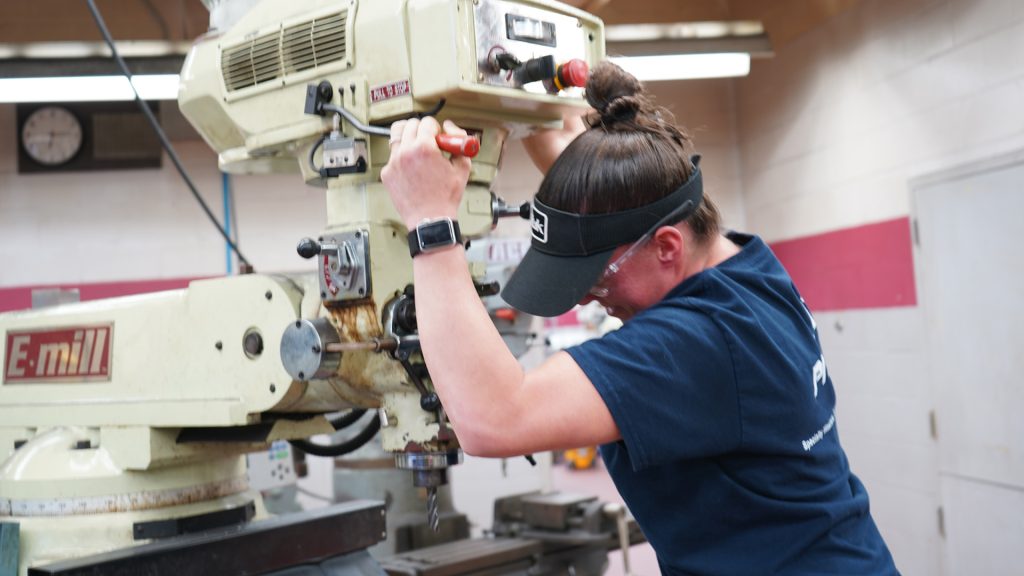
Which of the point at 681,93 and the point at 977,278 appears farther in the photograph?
the point at 681,93

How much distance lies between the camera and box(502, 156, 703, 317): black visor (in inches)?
40.6

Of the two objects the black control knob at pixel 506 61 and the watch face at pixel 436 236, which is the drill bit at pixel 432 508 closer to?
the watch face at pixel 436 236

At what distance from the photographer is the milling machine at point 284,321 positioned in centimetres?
114

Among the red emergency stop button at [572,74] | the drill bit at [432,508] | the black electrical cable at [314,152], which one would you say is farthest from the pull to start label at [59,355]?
the red emergency stop button at [572,74]

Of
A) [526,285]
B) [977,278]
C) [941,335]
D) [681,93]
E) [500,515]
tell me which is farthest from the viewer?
[681,93]

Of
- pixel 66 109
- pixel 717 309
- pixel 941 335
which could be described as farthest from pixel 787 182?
pixel 717 309

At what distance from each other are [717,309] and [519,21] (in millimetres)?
444

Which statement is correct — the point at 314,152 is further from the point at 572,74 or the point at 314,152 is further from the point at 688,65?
the point at 688,65

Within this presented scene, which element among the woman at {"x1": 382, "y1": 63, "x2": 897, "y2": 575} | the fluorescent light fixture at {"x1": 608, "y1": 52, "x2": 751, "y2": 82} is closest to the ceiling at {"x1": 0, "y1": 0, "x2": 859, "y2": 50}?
the fluorescent light fixture at {"x1": 608, "y1": 52, "x2": 751, "y2": 82}

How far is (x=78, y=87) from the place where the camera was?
11.9 ft

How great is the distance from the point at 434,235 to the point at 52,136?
13.5 ft

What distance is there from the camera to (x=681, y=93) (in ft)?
16.9

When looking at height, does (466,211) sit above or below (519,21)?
below

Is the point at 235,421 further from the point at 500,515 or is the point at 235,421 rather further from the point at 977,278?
the point at 977,278
